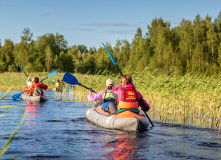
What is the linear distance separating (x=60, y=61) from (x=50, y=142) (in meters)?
51.4

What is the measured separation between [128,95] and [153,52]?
147 feet

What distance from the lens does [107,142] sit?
5.70 meters

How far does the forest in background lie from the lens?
1486 inches

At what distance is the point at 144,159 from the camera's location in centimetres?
452

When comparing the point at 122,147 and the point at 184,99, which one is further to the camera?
the point at 184,99

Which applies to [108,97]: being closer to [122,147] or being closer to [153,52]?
[122,147]

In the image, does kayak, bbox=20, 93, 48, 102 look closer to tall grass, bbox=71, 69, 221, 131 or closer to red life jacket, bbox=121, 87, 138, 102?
tall grass, bbox=71, 69, 221, 131

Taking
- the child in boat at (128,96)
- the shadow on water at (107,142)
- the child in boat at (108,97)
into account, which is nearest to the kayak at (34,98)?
the shadow on water at (107,142)

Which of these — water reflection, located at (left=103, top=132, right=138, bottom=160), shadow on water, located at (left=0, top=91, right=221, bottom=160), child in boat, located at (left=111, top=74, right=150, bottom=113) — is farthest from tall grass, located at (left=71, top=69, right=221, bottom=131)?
water reflection, located at (left=103, top=132, right=138, bottom=160)

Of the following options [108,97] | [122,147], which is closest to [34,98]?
[108,97]

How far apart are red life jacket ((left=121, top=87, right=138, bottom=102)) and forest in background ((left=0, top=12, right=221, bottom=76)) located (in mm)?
16470

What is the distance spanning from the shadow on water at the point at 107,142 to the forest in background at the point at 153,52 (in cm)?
1599

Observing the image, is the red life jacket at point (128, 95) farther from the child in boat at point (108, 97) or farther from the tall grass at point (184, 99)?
the tall grass at point (184, 99)

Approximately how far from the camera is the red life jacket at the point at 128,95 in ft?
21.6
